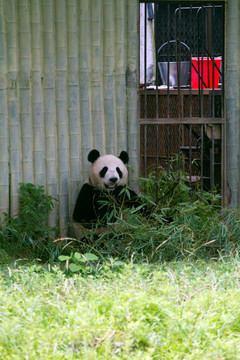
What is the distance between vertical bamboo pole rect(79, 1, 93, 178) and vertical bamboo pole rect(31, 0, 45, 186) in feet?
1.40

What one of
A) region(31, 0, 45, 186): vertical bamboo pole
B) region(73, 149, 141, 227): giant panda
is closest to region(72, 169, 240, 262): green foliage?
region(73, 149, 141, 227): giant panda

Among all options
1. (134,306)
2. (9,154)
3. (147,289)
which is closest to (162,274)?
(147,289)

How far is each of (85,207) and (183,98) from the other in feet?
12.6

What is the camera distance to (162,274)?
444 centimetres

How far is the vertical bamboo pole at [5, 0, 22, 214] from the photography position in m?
6.38

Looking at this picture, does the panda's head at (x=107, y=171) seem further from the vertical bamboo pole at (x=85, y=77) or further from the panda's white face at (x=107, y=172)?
the vertical bamboo pole at (x=85, y=77)

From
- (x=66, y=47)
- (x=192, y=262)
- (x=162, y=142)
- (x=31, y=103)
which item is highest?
(x=66, y=47)

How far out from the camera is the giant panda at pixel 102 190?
6312 millimetres

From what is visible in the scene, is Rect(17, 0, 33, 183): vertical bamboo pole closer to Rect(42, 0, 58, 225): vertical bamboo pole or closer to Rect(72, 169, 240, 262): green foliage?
Rect(42, 0, 58, 225): vertical bamboo pole

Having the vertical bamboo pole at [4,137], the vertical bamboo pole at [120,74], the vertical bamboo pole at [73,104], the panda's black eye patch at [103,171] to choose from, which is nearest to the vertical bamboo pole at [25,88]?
the vertical bamboo pole at [4,137]

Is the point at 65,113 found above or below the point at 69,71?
below

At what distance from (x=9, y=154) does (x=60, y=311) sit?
3.05 m

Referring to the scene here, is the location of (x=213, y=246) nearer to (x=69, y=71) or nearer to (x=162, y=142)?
(x=69, y=71)

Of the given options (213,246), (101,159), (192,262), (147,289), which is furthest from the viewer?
(101,159)
